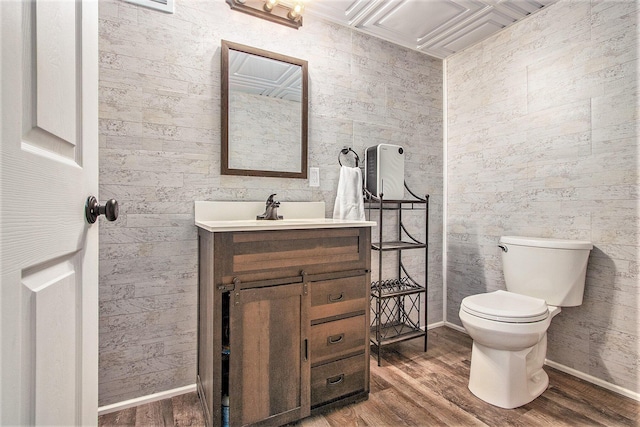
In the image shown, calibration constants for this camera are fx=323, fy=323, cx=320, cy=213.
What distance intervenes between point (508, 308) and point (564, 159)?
104 centimetres

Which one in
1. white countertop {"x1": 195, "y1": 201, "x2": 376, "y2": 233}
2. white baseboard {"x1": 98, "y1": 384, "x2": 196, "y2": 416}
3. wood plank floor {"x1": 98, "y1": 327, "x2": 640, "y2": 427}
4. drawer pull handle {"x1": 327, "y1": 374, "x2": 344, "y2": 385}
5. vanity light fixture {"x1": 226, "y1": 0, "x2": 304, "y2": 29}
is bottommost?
wood plank floor {"x1": 98, "y1": 327, "x2": 640, "y2": 427}

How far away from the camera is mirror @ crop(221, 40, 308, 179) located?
1.87m

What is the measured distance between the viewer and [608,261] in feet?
5.96

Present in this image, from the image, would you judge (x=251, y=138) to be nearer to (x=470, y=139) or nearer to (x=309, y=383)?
(x=309, y=383)

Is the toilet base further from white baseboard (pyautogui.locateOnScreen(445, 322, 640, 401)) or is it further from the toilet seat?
white baseboard (pyautogui.locateOnScreen(445, 322, 640, 401))

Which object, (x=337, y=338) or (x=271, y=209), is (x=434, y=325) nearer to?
(x=337, y=338)

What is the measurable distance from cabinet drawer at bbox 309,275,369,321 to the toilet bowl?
59 centimetres

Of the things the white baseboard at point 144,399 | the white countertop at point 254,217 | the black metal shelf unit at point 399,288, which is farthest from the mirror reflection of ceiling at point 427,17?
the white baseboard at point 144,399

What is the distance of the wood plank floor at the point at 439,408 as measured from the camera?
1547mm

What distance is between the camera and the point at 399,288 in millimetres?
2373

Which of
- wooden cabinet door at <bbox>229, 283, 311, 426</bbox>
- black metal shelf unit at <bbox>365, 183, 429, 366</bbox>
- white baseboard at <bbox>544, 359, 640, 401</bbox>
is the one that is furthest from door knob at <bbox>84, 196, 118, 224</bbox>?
white baseboard at <bbox>544, 359, 640, 401</bbox>

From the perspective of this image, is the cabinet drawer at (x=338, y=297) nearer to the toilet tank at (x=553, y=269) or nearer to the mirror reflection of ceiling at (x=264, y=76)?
the toilet tank at (x=553, y=269)

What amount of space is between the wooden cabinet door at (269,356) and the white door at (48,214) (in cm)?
66

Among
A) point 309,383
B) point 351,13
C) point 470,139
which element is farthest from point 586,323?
point 351,13
